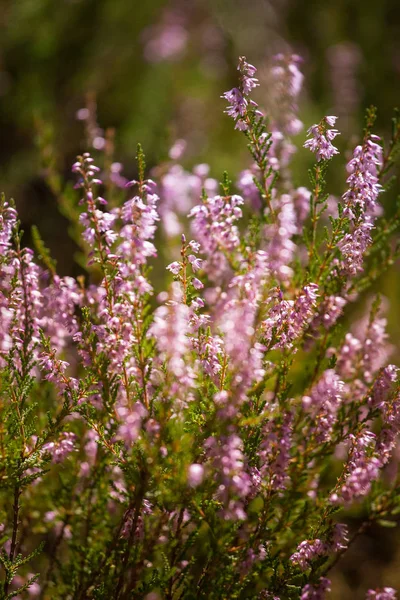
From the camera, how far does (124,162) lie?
852cm

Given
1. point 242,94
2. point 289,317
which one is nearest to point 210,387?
point 289,317

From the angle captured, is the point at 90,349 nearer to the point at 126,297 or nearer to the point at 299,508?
the point at 126,297

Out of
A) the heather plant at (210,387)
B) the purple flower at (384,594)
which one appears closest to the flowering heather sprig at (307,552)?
the heather plant at (210,387)

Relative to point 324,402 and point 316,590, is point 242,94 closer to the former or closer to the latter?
point 324,402

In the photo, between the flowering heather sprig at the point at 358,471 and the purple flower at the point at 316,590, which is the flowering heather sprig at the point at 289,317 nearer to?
the flowering heather sprig at the point at 358,471

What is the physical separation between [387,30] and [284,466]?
41.0ft

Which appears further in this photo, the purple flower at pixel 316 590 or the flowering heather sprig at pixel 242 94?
the purple flower at pixel 316 590

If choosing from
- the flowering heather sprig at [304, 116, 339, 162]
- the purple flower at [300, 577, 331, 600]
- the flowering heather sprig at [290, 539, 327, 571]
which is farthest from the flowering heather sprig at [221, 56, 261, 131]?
the purple flower at [300, 577, 331, 600]

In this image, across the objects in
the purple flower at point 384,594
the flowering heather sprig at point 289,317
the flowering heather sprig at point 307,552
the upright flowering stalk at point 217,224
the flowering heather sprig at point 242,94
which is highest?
the flowering heather sprig at point 242,94

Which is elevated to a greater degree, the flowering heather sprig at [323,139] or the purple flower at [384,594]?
the flowering heather sprig at [323,139]

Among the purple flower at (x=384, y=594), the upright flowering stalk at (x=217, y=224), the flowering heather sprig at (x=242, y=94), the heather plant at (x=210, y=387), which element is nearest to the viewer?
the heather plant at (x=210, y=387)

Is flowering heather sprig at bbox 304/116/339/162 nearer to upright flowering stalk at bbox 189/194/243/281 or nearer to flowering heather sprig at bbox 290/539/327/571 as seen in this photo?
upright flowering stalk at bbox 189/194/243/281

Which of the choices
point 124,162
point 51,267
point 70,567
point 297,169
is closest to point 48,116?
point 124,162

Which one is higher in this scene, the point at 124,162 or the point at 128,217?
the point at 124,162
